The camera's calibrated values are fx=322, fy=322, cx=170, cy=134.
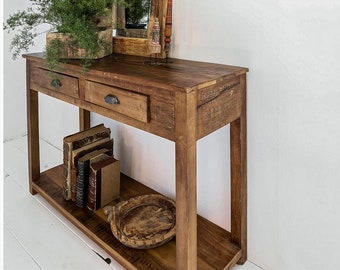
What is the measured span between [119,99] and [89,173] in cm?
58

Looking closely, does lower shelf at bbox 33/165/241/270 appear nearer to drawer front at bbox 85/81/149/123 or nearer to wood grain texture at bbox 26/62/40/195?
wood grain texture at bbox 26/62/40/195

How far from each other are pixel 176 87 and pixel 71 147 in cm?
86

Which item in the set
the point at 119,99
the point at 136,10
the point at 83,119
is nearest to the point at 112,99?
the point at 119,99

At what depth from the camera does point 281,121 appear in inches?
42.3

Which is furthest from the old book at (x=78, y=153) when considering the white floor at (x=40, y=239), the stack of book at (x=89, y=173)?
the white floor at (x=40, y=239)

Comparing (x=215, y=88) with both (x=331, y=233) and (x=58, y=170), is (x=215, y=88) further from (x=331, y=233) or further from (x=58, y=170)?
(x=58, y=170)

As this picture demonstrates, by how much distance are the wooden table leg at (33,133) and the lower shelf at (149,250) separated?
7.4 inches

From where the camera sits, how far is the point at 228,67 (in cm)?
113

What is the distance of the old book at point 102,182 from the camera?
1481mm

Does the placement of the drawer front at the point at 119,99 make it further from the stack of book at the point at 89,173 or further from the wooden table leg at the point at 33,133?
the wooden table leg at the point at 33,133

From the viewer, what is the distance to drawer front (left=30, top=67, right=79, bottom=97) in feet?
4.20

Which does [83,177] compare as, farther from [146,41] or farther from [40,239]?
[146,41]

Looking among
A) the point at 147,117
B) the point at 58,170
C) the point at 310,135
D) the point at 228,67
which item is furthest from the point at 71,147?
the point at 310,135

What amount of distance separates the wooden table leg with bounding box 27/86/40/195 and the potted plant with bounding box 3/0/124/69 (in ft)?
1.11
